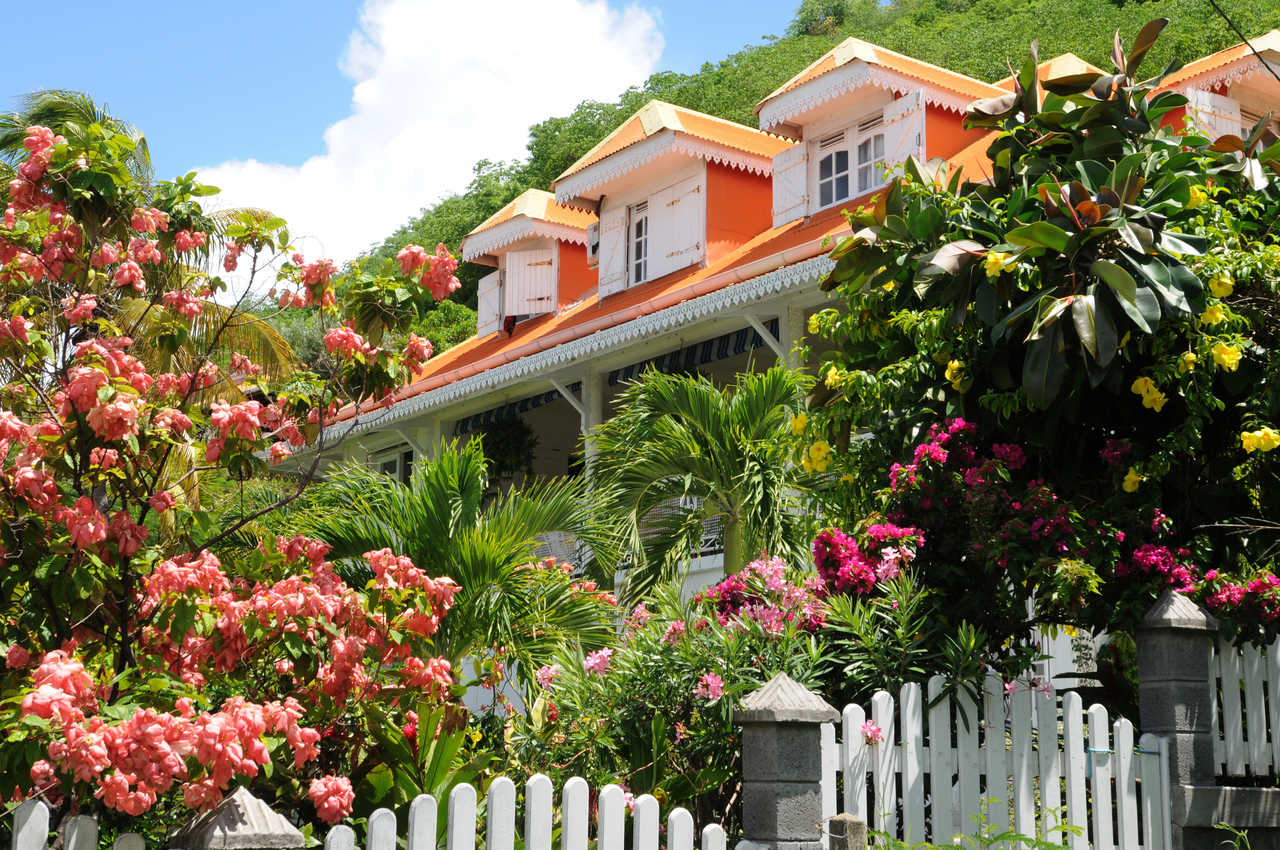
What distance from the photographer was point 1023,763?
559cm

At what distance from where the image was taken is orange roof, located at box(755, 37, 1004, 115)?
14.9m

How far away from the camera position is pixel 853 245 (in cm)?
738

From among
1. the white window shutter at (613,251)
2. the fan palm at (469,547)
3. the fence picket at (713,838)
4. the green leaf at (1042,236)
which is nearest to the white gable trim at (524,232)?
the white window shutter at (613,251)

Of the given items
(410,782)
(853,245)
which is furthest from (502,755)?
(853,245)

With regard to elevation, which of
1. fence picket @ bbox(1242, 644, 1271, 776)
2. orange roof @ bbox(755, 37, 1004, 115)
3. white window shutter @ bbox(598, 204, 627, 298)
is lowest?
fence picket @ bbox(1242, 644, 1271, 776)

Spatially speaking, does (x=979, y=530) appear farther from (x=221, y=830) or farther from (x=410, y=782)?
(x=221, y=830)

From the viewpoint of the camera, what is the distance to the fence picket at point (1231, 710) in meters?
6.22

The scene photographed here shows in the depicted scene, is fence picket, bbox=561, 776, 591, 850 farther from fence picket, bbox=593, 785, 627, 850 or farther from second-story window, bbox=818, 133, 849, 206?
second-story window, bbox=818, 133, 849, 206

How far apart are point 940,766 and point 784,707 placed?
1.04m

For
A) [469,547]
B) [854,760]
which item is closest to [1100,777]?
[854,760]

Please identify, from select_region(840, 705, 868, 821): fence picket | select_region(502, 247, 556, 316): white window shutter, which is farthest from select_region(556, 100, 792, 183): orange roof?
select_region(840, 705, 868, 821): fence picket

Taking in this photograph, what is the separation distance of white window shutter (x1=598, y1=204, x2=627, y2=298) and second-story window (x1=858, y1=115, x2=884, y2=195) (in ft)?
13.1

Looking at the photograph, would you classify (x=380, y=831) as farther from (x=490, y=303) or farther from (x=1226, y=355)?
(x=490, y=303)

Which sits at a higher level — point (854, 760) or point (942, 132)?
point (942, 132)
